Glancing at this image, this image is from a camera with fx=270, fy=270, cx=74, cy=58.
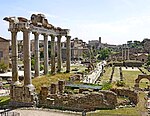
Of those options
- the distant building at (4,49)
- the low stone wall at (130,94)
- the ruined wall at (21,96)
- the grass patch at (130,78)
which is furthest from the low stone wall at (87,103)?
the distant building at (4,49)

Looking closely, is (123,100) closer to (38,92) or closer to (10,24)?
(38,92)

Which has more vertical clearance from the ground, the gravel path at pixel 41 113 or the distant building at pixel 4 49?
the distant building at pixel 4 49

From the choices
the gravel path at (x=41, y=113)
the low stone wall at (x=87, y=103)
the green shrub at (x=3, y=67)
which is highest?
the green shrub at (x=3, y=67)

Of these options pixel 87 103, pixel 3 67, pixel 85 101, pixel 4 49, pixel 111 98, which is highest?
pixel 4 49

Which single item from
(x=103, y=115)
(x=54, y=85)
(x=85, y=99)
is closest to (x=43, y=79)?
(x=54, y=85)

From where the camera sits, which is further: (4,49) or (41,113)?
(4,49)

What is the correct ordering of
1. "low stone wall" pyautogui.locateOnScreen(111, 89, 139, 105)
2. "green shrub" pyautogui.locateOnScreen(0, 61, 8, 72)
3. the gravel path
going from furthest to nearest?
"green shrub" pyautogui.locateOnScreen(0, 61, 8, 72)
"low stone wall" pyautogui.locateOnScreen(111, 89, 139, 105)
the gravel path

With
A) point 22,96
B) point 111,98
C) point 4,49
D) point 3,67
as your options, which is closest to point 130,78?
point 111,98

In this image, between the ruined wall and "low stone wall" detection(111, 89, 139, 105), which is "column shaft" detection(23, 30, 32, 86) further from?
"low stone wall" detection(111, 89, 139, 105)

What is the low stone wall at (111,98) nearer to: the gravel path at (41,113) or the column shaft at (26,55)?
the gravel path at (41,113)

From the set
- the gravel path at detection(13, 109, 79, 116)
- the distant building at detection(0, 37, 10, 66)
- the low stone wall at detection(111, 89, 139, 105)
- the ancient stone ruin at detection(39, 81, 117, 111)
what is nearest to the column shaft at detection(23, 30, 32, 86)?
the ancient stone ruin at detection(39, 81, 117, 111)

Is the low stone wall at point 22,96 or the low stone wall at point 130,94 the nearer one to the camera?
the low stone wall at point 22,96

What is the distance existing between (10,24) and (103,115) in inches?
566

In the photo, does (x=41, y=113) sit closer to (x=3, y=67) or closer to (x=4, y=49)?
(x=3, y=67)
